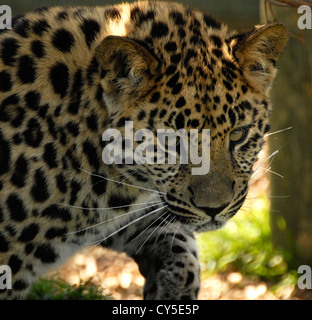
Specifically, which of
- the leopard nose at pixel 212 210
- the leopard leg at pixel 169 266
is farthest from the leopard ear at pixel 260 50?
the leopard leg at pixel 169 266

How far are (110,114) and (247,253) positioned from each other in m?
3.61

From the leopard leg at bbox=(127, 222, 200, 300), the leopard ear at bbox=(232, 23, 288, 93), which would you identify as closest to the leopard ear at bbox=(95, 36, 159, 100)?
the leopard ear at bbox=(232, 23, 288, 93)

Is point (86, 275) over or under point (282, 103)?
under

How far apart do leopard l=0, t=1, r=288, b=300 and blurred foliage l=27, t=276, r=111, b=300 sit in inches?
54.2

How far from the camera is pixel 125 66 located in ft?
14.8

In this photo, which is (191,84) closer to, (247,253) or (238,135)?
(238,135)

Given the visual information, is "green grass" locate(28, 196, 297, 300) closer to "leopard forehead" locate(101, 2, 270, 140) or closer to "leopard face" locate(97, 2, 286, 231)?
"leopard face" locate(97, 2, 286, 231)

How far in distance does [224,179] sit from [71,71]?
133 centimetres

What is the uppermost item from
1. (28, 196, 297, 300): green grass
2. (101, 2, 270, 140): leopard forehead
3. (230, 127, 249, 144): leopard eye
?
(101, 2, 270, 140): leopard forehead

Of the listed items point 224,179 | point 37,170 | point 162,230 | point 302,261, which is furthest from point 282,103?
point 37,170

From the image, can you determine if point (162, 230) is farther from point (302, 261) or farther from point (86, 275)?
point (86, 275)

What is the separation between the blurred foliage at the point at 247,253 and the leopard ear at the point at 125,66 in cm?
323

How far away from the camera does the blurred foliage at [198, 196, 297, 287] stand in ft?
24.3

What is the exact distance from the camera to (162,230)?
5.52 metres
